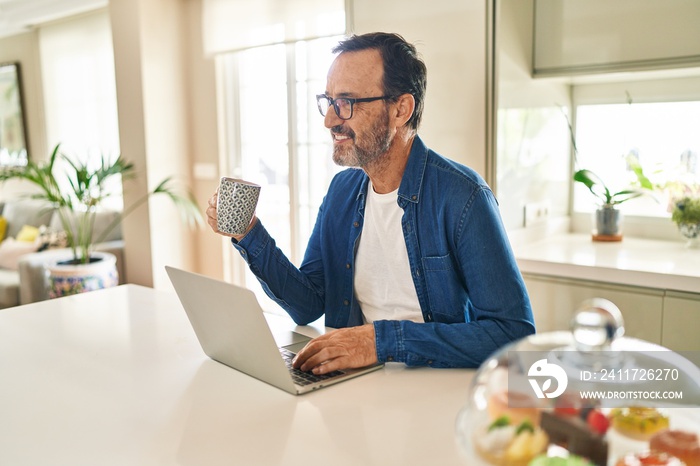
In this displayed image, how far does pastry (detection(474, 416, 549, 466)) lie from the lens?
24.9 inches

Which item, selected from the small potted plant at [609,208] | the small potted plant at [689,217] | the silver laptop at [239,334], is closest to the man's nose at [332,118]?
the silver laptop at [239,334]

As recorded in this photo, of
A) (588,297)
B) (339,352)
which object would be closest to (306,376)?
(339,352)

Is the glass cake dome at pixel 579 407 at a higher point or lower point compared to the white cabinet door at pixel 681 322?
higher

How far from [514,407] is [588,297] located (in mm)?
1656

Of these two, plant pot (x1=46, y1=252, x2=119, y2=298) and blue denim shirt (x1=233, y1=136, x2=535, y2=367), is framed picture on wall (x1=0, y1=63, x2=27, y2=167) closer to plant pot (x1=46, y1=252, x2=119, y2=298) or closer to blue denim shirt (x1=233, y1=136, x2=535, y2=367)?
plant pot (x1=46, y1=252, x2=119, y2=298)

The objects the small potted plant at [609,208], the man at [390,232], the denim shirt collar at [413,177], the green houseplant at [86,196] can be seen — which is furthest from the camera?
the green houseplant at [86,196]

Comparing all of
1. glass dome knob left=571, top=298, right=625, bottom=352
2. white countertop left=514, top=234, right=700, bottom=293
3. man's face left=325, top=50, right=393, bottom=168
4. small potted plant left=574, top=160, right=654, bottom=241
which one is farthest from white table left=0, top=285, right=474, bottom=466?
small potted plant left=574, top=160, right=654, bottom=241

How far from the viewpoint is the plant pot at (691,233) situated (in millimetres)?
2428

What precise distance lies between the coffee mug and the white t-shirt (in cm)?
37

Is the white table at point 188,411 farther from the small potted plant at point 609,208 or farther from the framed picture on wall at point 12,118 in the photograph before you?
the framed picture on wall at point 12,118

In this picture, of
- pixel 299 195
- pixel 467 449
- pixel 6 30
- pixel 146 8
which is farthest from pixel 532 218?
pixel 6 30

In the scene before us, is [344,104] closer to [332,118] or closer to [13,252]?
[332,118]

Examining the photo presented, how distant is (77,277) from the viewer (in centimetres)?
375

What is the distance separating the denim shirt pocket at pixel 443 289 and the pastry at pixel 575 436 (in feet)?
2.68
